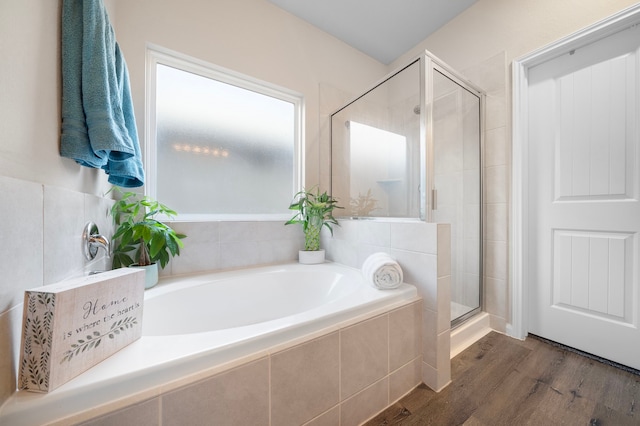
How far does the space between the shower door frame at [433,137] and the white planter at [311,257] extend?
0.82 metres

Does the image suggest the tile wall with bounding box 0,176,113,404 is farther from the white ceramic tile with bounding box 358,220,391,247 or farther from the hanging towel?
the white ceramic tile with bounding box 358,220,391,247

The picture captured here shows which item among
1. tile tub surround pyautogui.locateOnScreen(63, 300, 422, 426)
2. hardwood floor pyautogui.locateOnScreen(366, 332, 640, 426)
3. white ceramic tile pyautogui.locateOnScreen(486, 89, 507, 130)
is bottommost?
hardwood floor pyautogui.locateOnScreen(366, 332, 640, 426)

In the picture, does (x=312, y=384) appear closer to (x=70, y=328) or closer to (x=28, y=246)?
(x=70, y=328)

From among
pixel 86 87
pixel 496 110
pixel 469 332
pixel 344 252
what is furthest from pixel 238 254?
pixel 496 110

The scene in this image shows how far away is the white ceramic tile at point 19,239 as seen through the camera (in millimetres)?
459

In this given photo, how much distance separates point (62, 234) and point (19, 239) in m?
0.21

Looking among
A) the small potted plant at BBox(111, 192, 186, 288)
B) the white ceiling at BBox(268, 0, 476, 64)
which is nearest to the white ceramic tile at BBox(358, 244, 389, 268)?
the small potted plant at BBox(111, 192, 186, 288)

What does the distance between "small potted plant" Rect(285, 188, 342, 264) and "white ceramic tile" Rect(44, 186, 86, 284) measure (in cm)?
112

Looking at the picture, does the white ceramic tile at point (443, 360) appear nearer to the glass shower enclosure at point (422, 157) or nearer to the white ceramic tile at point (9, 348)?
the glass shower enclosure at point (422, 157)

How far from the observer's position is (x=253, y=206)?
1803 millimetres

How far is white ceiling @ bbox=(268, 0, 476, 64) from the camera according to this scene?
5.82 feet

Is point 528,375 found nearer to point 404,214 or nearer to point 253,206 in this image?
point 404,214

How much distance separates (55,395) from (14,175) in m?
0.49

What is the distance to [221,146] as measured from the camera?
168 centimetres
